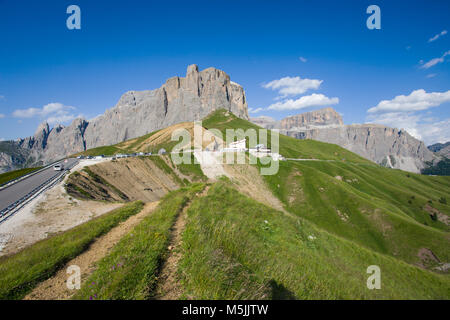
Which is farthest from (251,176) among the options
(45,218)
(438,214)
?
(438,214)

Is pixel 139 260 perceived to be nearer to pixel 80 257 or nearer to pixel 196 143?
pixel 80 257

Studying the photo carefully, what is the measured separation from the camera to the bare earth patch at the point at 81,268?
615 centimetres

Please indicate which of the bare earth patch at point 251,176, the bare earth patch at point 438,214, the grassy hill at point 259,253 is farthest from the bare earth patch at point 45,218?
the bare earth patch at point 438,214

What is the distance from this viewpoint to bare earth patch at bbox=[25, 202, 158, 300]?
6152 mm

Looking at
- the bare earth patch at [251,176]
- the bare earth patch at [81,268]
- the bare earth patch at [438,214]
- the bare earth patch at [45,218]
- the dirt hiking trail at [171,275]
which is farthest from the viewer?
the bare earth patch at [438,214]

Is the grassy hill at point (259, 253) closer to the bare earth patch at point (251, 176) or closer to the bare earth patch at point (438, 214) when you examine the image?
the bare earth patch at point (251, 176)

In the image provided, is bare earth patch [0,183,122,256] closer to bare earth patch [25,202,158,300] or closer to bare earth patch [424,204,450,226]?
bare earth patch [25,202,158,300]

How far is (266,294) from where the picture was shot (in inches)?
202
